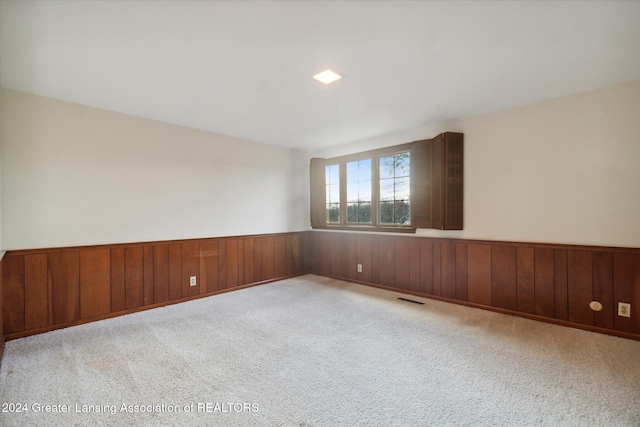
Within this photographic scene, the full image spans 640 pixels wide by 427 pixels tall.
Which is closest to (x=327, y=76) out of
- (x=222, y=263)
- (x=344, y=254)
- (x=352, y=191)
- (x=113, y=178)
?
(x=352, y=191)

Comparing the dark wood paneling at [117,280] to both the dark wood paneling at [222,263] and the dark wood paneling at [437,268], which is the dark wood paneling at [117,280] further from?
the dark wood paneling at [437,268]

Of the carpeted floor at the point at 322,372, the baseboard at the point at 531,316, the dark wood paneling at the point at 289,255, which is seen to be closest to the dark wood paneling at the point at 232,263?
the dark wood paneling at the point at 289,255

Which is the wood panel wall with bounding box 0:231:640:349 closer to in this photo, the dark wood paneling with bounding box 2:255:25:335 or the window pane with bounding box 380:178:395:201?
the dark wood paneling with bounding box 2:255:25:335

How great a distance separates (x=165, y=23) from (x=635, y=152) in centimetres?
415

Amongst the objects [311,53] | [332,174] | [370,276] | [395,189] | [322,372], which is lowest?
[322,372]

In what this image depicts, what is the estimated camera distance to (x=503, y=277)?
335 centimetres

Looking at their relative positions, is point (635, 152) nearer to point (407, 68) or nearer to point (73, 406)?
point (407, 68)

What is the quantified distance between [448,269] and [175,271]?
3727 millimetres

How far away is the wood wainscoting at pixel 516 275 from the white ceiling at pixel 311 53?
5.64 ft

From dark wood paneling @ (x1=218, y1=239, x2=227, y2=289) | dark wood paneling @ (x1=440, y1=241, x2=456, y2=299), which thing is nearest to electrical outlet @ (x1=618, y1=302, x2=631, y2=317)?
dark wood paneling @ (x1=440, y1=241, x2=456, y2=299)

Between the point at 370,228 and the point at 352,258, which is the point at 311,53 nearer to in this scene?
the point at 370,228

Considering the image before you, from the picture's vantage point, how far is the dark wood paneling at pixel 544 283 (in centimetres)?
304

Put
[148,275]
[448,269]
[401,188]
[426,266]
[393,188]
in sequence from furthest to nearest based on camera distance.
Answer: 1. [393,188]
2. [401,188]
3. [426,266]
4. [448,269]
5. [148,275]

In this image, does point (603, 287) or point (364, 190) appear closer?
point (603, 287)
